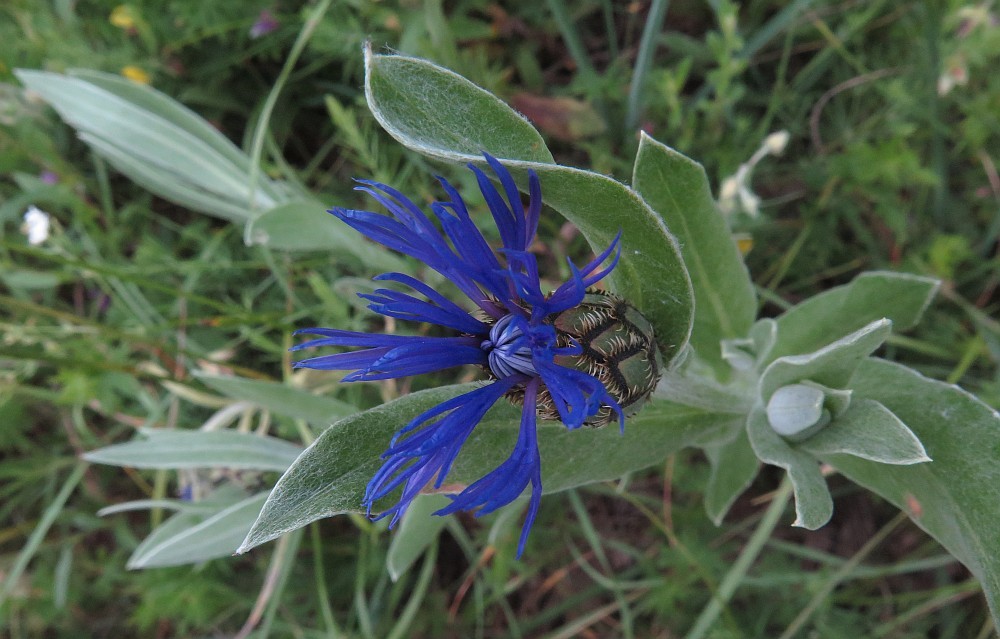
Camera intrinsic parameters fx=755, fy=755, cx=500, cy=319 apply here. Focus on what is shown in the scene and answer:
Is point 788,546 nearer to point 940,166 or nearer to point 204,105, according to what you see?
point 940,166

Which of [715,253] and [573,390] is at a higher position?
[573,390]

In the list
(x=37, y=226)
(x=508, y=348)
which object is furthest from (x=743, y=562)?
(x=37, y=226)

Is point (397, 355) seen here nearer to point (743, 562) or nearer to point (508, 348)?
point (508, 348)

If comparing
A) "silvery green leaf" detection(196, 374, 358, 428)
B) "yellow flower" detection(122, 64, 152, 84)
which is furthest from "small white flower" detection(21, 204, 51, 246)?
"silvery green leaf" detection(196, 374, 358, 428)

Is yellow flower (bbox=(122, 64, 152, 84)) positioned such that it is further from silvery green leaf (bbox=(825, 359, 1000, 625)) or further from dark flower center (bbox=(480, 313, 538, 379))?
silvery green leaf (bbox=(825, 359, 1000, 625))

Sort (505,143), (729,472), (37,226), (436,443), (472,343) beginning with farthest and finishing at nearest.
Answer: (37,226), (729,472), (505,143), (472,343), (436,443)

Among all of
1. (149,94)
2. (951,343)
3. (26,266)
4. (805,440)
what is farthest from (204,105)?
(951,343)
